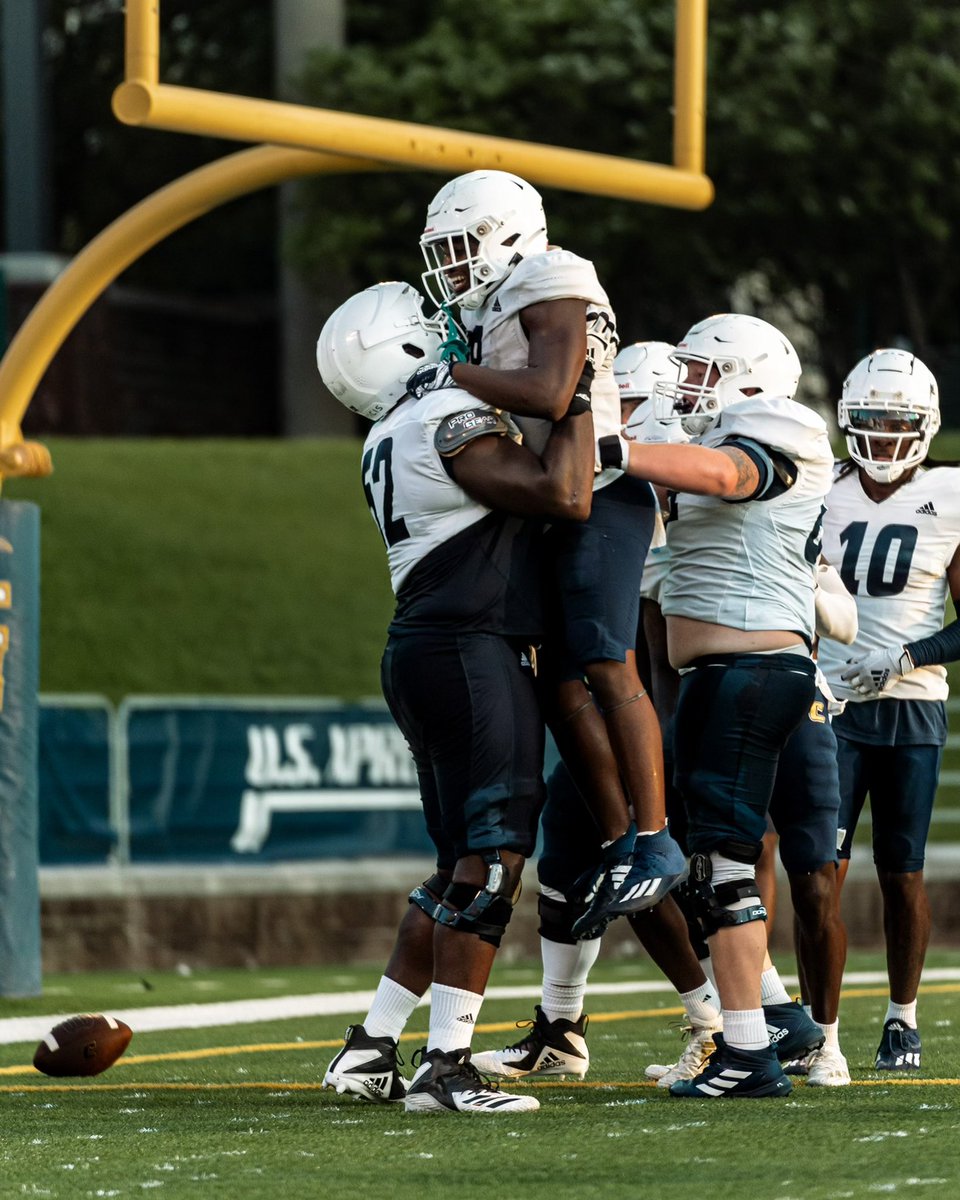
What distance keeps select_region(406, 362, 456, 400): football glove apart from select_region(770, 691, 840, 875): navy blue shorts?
1268 mm

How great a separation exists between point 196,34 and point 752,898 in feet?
46.9

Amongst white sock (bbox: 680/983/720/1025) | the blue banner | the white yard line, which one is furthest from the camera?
the blue banner

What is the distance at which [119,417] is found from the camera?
2136 cm

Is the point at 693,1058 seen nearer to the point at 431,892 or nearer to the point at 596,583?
the point at 431,892

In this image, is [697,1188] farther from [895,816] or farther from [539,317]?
[895,816]

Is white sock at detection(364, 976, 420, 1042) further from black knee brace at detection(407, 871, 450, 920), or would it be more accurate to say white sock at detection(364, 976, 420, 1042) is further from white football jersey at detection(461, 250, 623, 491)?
white football jersey at detection(461, 250, 623, 491)

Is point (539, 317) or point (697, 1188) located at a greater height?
point (539, 317)

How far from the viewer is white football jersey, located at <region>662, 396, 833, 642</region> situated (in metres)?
5.26

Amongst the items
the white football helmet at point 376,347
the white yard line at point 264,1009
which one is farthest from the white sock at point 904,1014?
the white yard line at point 264,1009

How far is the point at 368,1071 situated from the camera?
17.5 feet

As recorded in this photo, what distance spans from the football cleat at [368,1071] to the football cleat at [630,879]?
1.96 ft

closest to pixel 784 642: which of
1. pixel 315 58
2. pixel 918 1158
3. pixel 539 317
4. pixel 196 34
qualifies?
pixel 539 317

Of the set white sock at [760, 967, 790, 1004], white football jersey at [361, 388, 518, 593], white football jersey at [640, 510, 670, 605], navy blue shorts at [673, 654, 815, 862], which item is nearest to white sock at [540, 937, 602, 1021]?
white sock at [760, 967, 790, 1004]

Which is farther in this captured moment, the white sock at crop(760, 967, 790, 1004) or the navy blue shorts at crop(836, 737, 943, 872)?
the navy blue shorts at crop(836, 737, 943, 872)
